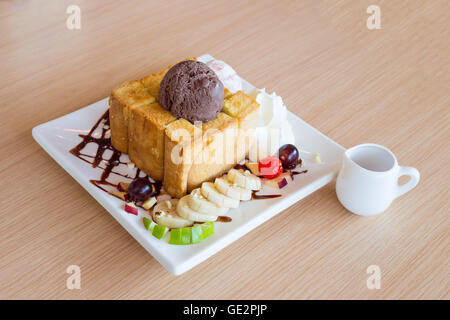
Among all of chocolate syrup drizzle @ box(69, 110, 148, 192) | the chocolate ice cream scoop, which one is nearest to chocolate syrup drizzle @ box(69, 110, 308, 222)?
chocolate syrup drizzle @ box(69, 110, 148, 192)

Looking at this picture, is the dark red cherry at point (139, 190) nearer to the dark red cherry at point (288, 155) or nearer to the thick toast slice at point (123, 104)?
the thick toast slice at point (123, 104)

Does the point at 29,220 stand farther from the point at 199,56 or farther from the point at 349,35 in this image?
the point at 349,35

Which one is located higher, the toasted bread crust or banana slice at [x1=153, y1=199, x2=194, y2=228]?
the toasted bread crust

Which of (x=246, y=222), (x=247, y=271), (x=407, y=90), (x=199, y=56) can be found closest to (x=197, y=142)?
(x=246, y=222)

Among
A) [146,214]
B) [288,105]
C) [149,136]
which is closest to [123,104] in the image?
[149,136]

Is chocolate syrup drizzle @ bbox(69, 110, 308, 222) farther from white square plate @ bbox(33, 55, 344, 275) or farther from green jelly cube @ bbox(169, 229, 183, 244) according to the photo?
green jelly cube @ bbox(169, 229, 183, 244)

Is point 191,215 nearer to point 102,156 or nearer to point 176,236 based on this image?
point 176,236

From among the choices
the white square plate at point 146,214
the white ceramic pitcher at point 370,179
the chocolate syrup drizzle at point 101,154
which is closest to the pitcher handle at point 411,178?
the white ceramic pitcher at point 370,179
